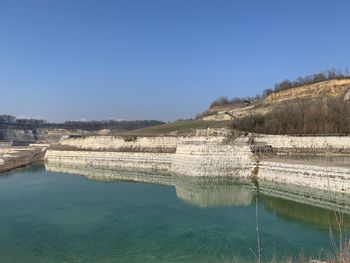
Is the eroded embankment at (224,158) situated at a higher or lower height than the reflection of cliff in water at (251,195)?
higher

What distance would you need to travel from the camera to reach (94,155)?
41844 mm

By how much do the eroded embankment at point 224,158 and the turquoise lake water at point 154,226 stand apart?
2474 mm

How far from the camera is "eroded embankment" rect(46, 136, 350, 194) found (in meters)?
21.7

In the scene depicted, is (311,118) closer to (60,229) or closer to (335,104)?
(335,104)

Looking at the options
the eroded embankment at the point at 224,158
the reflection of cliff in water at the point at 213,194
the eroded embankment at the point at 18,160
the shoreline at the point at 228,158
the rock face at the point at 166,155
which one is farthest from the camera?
the eroded embankment at the point at 18,160

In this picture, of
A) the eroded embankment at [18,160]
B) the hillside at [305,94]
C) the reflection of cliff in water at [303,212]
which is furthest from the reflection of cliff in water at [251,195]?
the hillside at [305,94]

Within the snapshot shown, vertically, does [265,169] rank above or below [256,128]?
below

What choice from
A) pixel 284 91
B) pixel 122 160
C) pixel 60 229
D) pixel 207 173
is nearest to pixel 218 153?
pixel 207 173

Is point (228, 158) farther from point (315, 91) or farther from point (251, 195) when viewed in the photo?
point (315, 91)

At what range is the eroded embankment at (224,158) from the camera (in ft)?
71.2

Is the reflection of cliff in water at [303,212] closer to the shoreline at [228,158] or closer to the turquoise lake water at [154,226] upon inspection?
the turquoise lake water at [154,226]

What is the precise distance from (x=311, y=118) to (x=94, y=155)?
72.6 ft

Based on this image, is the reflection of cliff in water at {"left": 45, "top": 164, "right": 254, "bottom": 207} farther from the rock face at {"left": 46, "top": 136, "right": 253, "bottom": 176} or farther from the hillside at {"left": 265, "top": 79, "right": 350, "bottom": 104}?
the hillside at {"left": 265, "top": 79, "right": 350, "bottom": 104}

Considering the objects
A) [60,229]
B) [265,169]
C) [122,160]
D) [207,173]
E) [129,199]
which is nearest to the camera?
[60,229]
